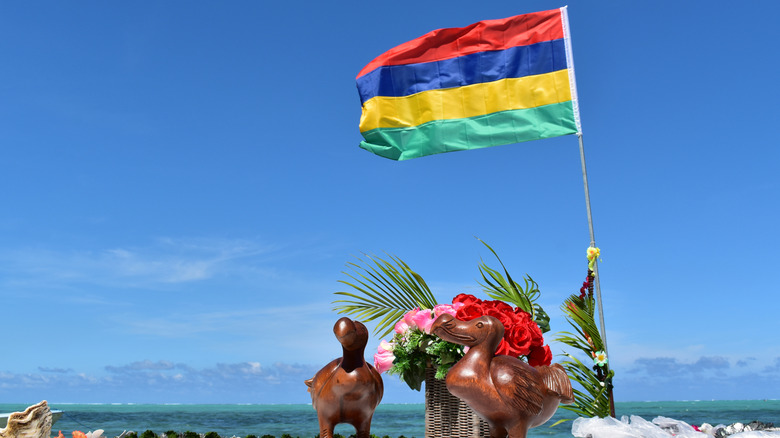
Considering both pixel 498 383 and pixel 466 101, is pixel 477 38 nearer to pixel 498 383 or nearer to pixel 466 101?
pixel 466 101

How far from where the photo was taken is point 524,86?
5.61 m

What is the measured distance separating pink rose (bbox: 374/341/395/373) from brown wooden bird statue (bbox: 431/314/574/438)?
1.91 ft

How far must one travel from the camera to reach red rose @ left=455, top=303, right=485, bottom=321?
2.43m

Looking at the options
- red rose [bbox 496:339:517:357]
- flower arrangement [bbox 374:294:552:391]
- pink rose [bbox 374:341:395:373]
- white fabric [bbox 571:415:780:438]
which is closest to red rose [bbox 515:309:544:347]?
flower arrangement [bbox 374:294:552:391]

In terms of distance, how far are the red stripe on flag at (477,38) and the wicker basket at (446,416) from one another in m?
4.08

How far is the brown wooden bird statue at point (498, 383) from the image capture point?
2020 millimetres

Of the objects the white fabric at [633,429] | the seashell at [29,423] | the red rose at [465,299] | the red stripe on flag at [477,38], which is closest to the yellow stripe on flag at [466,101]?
the red stripe on flag at [477,38]

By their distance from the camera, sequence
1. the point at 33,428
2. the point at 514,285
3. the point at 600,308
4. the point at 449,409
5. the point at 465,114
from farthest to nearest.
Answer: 1. the point at 465,114
2. the point at 600,308
3. the point at 514,285
4. the point at 449,409
5. the point at 33,428

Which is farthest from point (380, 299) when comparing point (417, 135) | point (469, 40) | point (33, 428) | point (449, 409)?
point (469, 40)

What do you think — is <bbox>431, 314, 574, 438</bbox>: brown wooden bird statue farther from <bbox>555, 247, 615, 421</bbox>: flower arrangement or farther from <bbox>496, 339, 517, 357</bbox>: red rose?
<bbox>555, 247, 615, 421</bbox>: flower arrangement

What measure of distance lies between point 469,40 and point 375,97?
115 cm

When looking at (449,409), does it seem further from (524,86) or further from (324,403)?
(524,86)

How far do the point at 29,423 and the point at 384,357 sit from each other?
58.6 inches

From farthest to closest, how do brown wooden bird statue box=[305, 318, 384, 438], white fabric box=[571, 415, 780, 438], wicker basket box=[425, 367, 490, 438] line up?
white fabric box=[571, 415, 780, 438] < wicker basket box=[425, 367, 490, 438] < brown wooden bird statue box=[305, 318, 384, 438]
